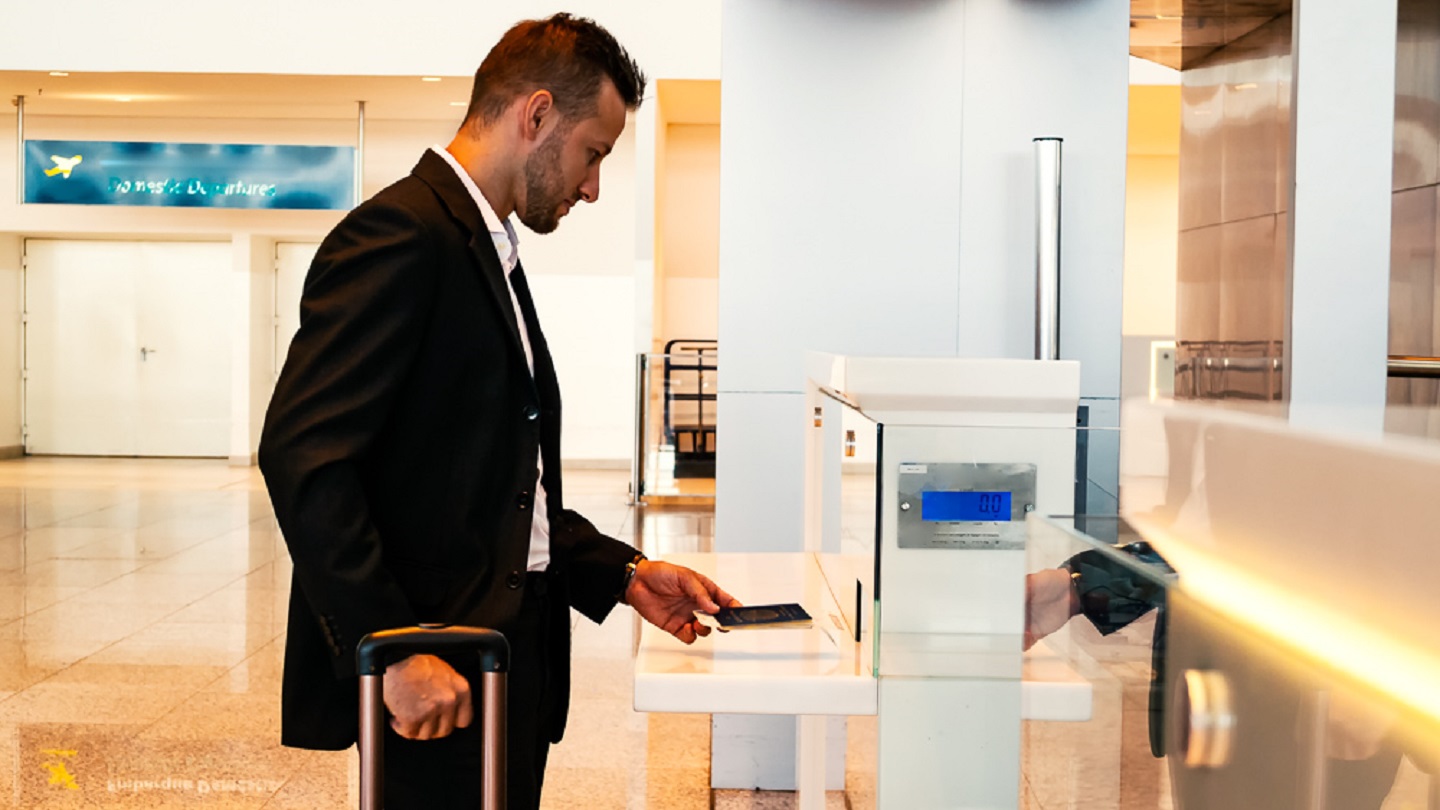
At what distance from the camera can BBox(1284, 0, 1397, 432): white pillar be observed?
3.06 meters

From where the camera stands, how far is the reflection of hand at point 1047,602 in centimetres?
108

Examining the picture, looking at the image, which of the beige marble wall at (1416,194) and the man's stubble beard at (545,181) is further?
the beige marble wall at (1416,194)

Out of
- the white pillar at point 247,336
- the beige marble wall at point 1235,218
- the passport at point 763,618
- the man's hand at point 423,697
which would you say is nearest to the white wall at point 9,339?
the white pillar at point 247,336

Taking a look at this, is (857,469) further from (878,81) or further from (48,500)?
(48,500)

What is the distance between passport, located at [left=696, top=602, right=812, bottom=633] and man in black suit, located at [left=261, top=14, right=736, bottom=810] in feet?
0.22

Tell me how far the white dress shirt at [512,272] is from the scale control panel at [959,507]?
1.66 ft

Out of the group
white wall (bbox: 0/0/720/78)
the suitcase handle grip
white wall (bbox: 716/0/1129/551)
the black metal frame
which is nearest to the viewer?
the suitcase handle grip

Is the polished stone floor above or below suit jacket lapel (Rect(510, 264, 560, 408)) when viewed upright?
below

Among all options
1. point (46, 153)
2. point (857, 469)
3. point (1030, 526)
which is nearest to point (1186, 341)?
point (857, 469)

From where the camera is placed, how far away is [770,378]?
3.74m

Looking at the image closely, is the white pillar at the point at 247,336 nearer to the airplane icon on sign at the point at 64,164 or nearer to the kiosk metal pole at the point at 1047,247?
the airplane icon on sign at the point at 64,164

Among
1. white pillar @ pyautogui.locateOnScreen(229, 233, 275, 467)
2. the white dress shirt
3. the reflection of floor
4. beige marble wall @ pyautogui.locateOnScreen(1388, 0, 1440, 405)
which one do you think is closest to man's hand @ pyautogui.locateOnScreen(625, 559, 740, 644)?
the white dress shirt

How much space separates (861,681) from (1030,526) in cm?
60

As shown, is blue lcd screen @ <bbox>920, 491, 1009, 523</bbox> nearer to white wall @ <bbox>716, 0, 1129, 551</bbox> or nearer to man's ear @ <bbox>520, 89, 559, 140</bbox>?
man's ear @ <bbox>520, 89, 559, 140</bbox>
